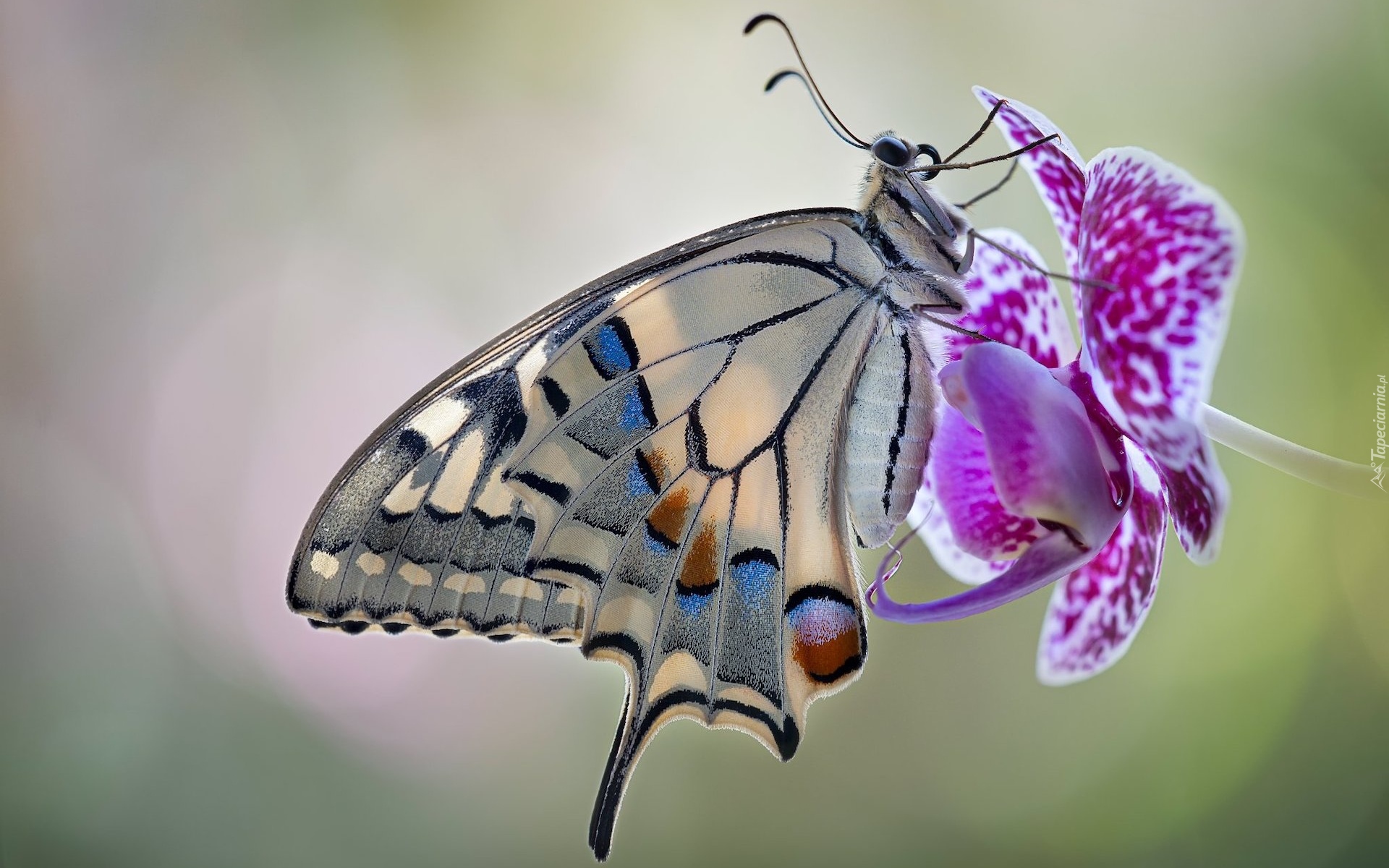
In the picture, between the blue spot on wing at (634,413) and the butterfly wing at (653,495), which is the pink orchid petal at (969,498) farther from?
the blue spot on wing at (634,413)

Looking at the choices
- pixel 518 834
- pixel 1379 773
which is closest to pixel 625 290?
pixel 1379 773

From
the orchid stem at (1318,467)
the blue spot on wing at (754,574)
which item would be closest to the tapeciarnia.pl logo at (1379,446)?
the orchid stem at (1318,467)

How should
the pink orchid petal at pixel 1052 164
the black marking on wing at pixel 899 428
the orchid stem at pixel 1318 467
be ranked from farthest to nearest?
the black marking on wing at pixel 899 428, the pink orchid petal at pixel 1052 164, the orchid stem at pixel 1318 467

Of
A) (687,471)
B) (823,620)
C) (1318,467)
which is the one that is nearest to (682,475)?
(687,471)

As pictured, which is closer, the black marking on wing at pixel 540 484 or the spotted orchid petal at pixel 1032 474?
the spotted orchid petal at pixel 1032 474

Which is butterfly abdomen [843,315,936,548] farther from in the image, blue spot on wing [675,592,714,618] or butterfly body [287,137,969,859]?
blue spot on wing [675,592,714,618]

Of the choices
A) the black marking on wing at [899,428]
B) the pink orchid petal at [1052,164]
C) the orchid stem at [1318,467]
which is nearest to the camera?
the orchid stem at [1318,467]

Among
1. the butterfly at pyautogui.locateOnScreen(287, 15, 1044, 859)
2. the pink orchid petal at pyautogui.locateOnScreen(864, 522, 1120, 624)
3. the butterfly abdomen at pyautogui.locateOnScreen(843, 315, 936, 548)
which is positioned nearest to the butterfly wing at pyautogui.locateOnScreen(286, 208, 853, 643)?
the butterfly at pyautogui.locateOnScreen(287, 15, 1044, 859)
